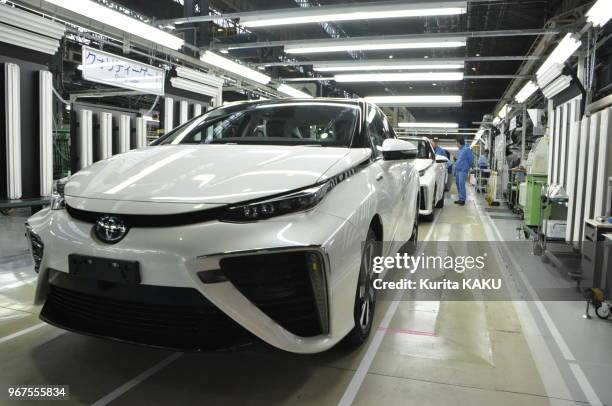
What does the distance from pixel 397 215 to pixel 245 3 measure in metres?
7.81

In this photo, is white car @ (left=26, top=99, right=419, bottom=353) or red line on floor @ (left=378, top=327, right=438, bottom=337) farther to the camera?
red line on floor @ (left=378, top=327, right=438, bottom=337)

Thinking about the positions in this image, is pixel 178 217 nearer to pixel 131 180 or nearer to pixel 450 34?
pixel 131 180

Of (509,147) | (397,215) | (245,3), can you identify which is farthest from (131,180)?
(509,147)

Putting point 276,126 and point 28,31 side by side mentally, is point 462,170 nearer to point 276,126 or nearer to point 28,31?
point 276,126

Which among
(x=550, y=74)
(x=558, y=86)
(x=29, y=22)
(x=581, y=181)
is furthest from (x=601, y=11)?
(x=29, y=22)

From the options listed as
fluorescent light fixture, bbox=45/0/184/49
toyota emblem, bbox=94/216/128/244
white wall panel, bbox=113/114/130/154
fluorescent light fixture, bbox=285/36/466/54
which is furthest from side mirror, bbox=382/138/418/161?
white wall panel, bbox=113/114/130/154

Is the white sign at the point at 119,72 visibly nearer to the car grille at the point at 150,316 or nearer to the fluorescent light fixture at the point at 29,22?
the fluorescent light fixture at the point at 29,22

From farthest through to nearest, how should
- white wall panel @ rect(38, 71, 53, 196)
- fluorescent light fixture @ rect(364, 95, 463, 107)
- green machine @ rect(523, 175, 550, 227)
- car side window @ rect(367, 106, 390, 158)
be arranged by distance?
fluorescent light fixture @ rect(364, 95, 463, 107)
white wall panel @ rect(38, 71, 53, 196)
green machine @ rect(523, 175, 550, 227)
car side window @ rect(367, 106, 390, 158)

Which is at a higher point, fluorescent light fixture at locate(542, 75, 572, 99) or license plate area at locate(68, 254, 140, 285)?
fluorescent light fixture at locate(542, 75, 572, 99)

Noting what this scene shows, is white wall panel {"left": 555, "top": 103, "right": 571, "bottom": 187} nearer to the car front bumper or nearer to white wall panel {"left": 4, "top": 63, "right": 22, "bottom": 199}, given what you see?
the car front bumper

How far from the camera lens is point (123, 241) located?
1641 millimetres

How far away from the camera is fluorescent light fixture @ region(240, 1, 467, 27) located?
5371 mm

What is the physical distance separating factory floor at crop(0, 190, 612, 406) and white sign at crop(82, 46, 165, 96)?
12.7ft

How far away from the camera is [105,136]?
646 cm
